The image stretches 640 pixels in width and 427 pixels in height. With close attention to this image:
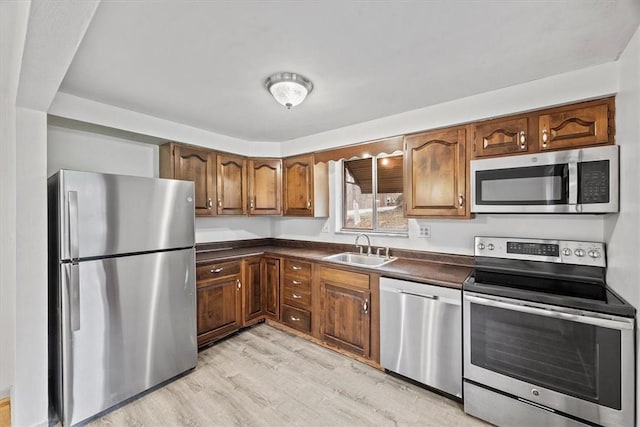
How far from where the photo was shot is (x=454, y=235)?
2666 millimetres

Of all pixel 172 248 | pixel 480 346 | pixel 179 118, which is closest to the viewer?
pixel 480 346

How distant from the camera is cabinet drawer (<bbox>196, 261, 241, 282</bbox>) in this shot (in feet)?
9.32

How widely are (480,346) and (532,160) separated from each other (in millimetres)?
1335

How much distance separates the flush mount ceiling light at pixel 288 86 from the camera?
1.92 metres

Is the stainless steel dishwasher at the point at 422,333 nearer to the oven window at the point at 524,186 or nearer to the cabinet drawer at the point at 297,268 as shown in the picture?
the oven window at the point at 524,186

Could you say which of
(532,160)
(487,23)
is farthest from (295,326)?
(487,23)

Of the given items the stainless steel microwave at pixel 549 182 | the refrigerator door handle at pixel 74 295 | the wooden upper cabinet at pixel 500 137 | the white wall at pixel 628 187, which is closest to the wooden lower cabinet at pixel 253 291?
the refrigerator door handle at pixel 74 295

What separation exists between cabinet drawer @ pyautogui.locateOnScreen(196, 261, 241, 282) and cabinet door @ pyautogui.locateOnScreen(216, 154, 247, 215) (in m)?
0.64

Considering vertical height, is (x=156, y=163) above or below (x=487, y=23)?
below

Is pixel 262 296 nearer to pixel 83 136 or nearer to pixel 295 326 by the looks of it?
pixel 295 326

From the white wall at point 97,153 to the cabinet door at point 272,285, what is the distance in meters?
1.62

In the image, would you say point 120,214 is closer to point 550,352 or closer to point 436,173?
point 436,173

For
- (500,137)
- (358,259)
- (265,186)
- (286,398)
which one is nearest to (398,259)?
(358,259)

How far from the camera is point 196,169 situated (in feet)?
10.2
